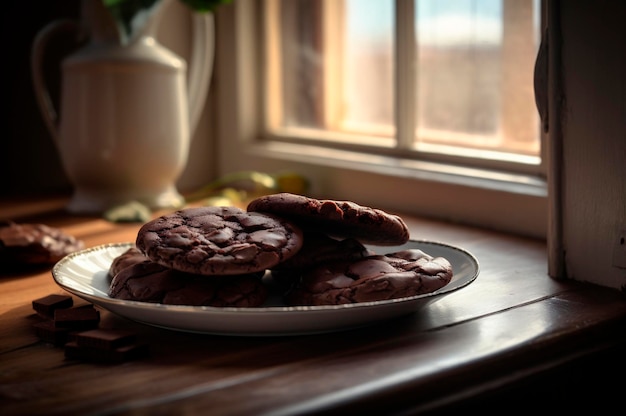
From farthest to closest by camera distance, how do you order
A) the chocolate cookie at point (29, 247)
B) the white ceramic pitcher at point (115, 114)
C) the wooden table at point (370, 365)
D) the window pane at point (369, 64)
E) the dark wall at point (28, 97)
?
the dark wall at point (28, 97) < the window pane at point (369, 64) < the white ceramic pitcher at point (115, 114) < the chocolate cookie at point (29, 247) < the wooden table at point (370, 365)

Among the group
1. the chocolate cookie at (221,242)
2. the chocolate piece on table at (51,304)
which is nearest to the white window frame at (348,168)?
the chocolate cookie at (221,242)

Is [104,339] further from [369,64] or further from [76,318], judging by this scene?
[369,64]

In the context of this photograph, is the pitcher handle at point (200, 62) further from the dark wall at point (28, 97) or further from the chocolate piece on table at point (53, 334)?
the chocolate piece on table at point (53, 334)

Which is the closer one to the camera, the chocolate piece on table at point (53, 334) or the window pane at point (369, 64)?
the chocolate piece on table at point (53, 334)

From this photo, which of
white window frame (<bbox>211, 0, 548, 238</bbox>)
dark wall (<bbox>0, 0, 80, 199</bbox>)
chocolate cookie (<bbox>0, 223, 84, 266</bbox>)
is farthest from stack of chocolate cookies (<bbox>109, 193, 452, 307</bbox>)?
dark wall (<bbox>0, 0, 80, 199</bbox>)

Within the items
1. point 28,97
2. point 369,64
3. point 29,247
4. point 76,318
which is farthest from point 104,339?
point 28,97

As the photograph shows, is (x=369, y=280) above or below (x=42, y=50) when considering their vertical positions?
below

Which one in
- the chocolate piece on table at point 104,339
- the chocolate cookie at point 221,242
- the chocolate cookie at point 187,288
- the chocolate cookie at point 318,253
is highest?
the chocolate cookie at point 221,242

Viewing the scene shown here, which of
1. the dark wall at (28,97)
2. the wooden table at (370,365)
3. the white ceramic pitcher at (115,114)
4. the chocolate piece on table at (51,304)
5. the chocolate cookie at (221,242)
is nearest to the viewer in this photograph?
the wooden table at (370,365)
